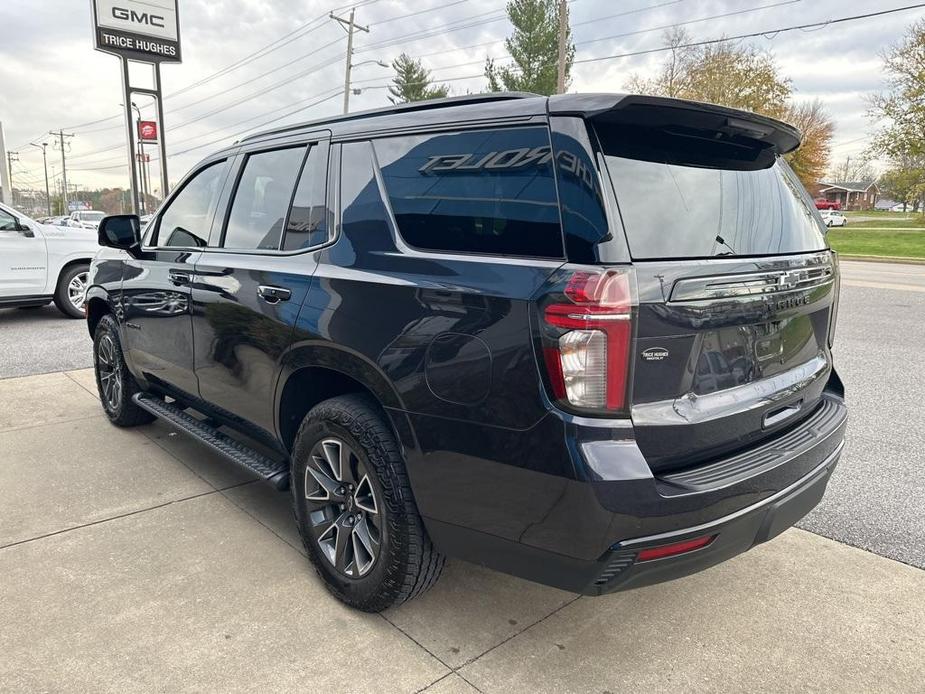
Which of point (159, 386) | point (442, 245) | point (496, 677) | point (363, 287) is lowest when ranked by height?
point (496, 677)

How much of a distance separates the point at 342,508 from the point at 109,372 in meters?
3.09

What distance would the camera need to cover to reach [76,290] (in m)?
9.38

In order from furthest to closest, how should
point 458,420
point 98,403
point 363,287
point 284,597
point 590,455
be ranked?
point 98,403
point 284,597
point 363,287
point 458,420
point 590,455

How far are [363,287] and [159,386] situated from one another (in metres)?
2.31

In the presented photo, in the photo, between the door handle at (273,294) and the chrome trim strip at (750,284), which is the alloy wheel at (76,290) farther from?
the chrome trim strip at (750,284)

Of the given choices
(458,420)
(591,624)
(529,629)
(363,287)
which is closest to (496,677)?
(529,629)

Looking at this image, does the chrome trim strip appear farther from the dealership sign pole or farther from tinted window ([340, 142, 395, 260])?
the dealership sign pole

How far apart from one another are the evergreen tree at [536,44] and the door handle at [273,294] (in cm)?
3908

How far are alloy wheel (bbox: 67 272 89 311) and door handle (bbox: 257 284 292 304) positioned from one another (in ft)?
25.8

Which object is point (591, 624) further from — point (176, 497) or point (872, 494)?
point (176, 497)

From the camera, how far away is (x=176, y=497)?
3598mm

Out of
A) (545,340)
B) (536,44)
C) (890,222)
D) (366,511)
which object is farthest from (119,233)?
(890,222)

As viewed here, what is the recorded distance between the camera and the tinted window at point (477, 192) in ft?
6.50

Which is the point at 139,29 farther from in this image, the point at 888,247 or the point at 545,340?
the point at 888,247
